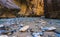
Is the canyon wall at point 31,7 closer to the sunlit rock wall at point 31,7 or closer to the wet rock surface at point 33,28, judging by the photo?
the sunlit rock wall at point 31,7

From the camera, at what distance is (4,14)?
13.4 ft

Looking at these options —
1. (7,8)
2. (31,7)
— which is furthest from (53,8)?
(31,7)

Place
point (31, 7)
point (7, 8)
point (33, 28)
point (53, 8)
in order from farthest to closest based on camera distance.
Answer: point (31, 7) < point (7, 8) < point (53, 8) < point (33, 28)

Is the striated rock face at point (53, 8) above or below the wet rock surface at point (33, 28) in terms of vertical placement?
above

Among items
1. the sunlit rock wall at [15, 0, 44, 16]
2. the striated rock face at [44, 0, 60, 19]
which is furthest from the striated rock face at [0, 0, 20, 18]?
the sunlit rock wall at [15, 0, 44, 16]

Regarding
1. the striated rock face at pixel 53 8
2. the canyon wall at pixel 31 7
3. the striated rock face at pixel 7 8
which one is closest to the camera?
the striated rock face at pixel 53 8

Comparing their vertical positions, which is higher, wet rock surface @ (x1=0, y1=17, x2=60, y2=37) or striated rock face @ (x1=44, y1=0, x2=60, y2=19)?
striated rock face @ (x1=44, y1=0, x2=60, y2=19)

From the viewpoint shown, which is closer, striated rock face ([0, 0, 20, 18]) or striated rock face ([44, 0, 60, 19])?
striated rock face ([44, 0, 60, 19])

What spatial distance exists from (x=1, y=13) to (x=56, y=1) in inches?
88.5

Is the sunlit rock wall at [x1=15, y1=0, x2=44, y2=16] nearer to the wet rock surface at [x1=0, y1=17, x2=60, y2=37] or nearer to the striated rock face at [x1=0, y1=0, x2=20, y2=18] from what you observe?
the striated rock face at [x1=0, y1=0, x2=20, y2=18]

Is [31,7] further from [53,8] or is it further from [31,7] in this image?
[53,8]

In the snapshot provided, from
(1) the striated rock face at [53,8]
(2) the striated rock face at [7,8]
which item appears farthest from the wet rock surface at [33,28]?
(2) the striated rock face at [7,8]

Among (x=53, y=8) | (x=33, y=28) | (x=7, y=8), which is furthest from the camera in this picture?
(x=7, y=8)

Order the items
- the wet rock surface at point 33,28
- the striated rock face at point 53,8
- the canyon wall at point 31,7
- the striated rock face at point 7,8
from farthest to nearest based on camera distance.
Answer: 1. the canyon wall at point 31,7
2. the striated rock face at point 7,8
3. the striated rock face at point 53,8
4. the wet rock surface at point 33,28
